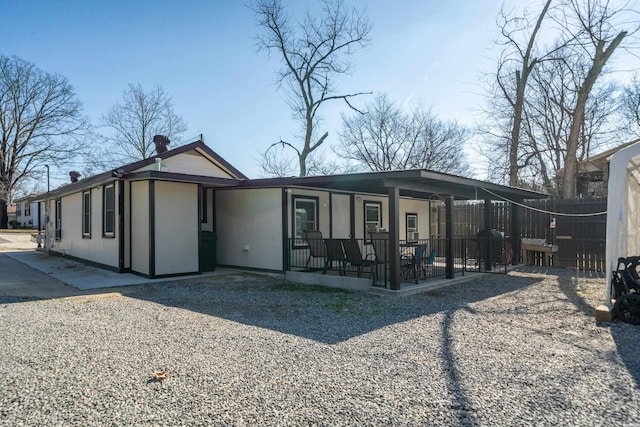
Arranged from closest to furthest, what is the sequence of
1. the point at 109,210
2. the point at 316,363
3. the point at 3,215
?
the point at 316,363 < the point at 109,210 < the point at 3,215

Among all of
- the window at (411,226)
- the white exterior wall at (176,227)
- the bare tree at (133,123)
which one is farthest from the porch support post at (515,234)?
the bare tree at (133,123)

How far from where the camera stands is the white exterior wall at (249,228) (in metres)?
9.55

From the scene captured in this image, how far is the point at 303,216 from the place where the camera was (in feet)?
32.9

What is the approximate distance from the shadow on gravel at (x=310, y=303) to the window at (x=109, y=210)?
3.01 metres

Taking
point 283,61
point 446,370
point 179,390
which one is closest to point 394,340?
point 446,370

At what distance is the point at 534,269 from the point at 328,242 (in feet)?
20.6

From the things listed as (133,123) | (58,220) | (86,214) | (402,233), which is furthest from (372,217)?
(133,123)

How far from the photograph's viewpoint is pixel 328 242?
330 inches

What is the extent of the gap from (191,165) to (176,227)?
3.95m

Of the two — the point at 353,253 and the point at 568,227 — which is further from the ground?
the point at 568,227

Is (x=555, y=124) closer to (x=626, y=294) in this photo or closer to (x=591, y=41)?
(x=591, y=41)

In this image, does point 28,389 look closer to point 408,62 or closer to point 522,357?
point 522,357

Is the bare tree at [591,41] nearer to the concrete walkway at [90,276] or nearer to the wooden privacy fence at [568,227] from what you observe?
the wooden privacy fence at [568,227]

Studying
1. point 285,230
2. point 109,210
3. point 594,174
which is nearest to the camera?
point 285,230
